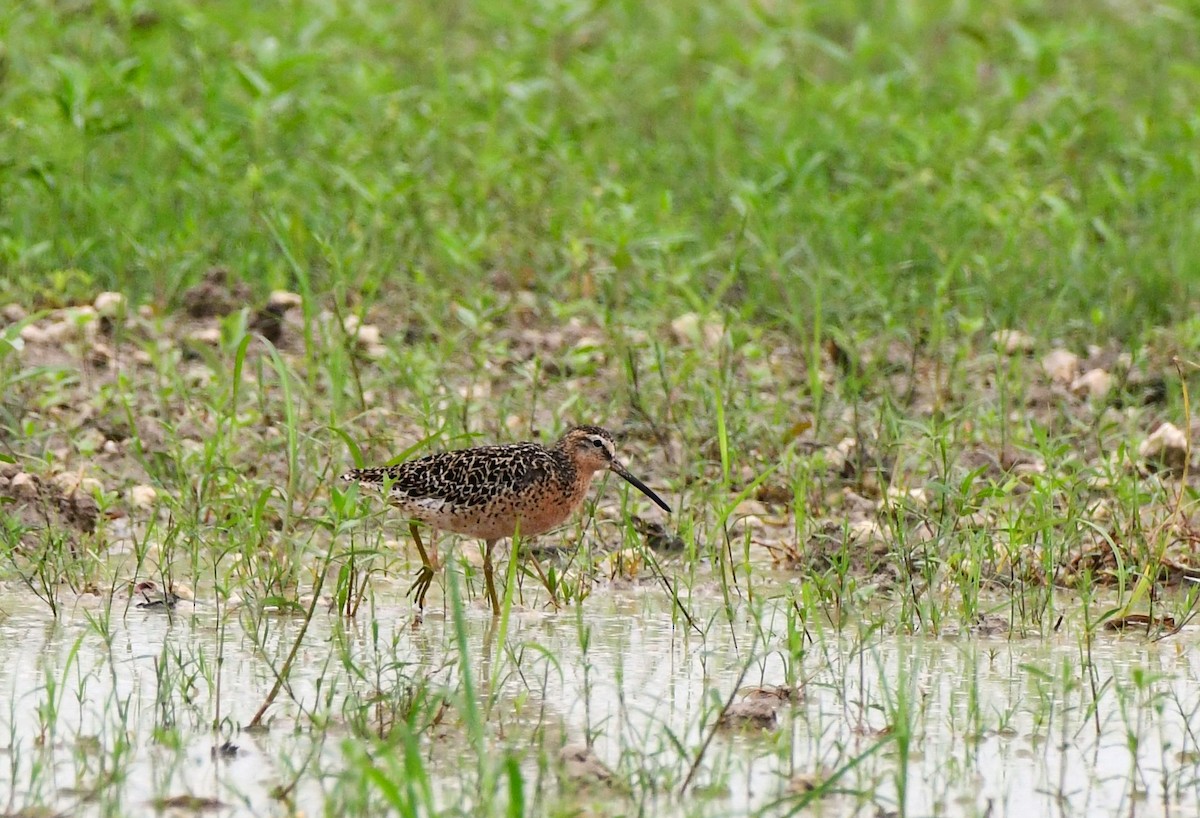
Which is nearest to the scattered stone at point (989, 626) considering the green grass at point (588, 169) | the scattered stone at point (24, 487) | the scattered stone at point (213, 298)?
the green grass at point (588, 169)

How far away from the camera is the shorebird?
6742mm

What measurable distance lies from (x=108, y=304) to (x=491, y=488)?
321cm

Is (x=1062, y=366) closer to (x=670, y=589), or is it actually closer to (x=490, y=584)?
(x=670, y=589)

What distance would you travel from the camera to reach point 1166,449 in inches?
314

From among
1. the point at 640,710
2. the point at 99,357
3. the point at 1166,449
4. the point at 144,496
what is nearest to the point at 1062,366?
the point at 1166,449

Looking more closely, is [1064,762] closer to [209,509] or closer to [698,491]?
[698,491]

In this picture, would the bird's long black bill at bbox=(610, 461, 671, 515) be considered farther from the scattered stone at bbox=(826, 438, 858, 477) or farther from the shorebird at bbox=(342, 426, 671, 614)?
the scattered stone at bbox=(826, 438, 858, 477)

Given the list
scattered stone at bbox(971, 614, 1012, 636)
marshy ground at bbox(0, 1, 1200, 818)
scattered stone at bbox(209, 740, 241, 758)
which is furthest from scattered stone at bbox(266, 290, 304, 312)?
scattered stone at bbox(209, 740, 241, 758)

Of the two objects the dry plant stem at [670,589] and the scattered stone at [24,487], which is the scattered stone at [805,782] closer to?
the dry plant stem at [670,589]

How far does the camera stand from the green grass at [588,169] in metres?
9.55

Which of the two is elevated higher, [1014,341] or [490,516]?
[1014,341]

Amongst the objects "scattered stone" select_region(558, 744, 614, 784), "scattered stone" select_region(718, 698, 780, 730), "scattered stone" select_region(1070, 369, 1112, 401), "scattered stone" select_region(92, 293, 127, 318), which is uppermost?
"scattered stone" select_region(92, 293, 127, 318)

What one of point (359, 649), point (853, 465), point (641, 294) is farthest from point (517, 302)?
point (359, 649)

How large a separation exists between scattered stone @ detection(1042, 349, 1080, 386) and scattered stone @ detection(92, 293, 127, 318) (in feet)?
13.0
